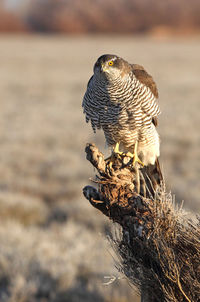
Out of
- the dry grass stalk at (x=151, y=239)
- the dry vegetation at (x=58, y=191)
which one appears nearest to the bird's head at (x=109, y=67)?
the dry grass stalk at (x=151, y=239)

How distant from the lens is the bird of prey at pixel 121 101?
3.84 metres

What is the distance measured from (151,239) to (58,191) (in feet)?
24.0

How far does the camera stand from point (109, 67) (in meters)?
3.71

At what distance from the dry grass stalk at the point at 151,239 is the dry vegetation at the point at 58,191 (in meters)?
0.28

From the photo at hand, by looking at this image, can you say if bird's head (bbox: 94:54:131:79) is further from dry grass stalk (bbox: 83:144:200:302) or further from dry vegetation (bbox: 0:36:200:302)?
dry vegetation (bbox: 0:36:200:302)

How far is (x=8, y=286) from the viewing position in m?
6.32

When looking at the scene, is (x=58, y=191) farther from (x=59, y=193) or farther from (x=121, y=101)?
(x=121, y=101)

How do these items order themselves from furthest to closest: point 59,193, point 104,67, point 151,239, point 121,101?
point 59,193, point 121,101, point 104,67, point 151,239

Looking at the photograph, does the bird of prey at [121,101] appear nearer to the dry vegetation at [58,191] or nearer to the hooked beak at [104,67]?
the hooked beak at [104,67]

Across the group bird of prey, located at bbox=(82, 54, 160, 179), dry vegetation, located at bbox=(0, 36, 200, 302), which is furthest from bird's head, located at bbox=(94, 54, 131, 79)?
dry vegetation, located at bbox=(0, 36, 200, 302)

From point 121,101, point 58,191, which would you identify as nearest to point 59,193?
point 58,191

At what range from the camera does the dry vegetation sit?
6.30 m

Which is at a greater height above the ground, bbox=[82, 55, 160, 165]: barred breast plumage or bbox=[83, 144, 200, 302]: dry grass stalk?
bbox=[82, 55, 160, 165]: barred breast plumage

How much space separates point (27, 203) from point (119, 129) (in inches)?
205
